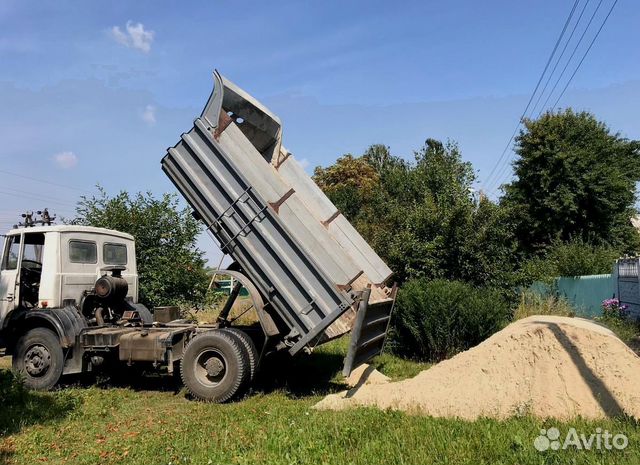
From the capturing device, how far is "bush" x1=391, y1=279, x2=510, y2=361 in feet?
31.1

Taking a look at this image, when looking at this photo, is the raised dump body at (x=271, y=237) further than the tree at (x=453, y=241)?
No

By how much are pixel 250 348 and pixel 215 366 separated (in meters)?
0.56

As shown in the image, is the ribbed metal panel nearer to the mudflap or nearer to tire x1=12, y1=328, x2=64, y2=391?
the mudflap

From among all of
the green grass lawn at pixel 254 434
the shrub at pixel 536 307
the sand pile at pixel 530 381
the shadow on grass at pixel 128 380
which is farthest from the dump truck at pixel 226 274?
the shrub at pixel 536 307

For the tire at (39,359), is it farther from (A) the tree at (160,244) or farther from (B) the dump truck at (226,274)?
(A) the tree at (160,244)

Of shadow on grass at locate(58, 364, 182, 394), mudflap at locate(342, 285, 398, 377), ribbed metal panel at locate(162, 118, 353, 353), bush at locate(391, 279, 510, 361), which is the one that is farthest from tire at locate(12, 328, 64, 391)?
bush at locate(391, 279, 510, 361)

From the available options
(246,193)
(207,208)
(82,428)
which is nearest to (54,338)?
(82,428)

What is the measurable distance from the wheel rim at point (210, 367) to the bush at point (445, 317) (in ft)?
13.0

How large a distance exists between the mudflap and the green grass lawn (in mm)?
747

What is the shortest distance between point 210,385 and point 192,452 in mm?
2345

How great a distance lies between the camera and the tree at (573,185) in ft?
81.3

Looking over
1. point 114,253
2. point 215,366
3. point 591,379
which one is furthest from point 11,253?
point 591,379

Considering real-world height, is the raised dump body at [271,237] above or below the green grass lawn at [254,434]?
above

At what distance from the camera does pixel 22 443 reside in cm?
526
